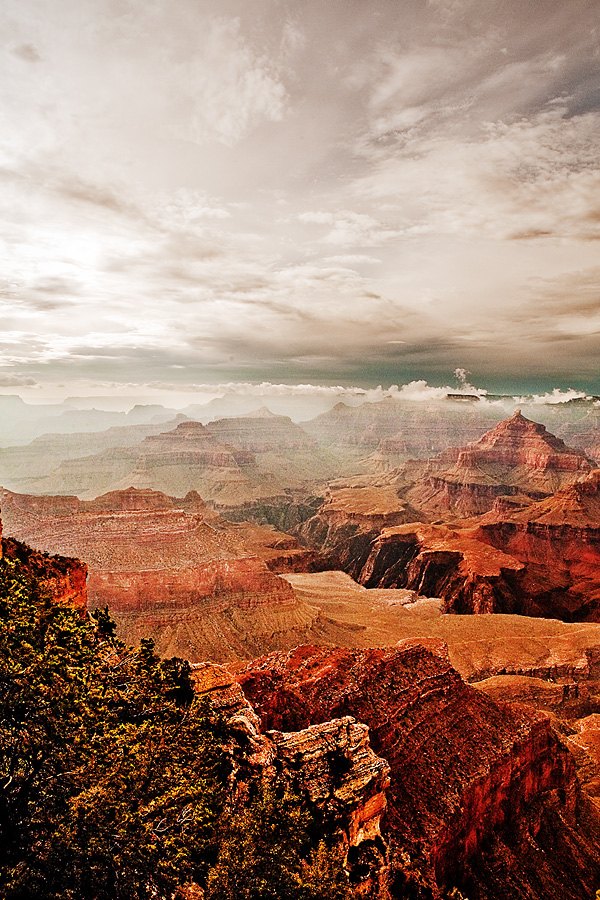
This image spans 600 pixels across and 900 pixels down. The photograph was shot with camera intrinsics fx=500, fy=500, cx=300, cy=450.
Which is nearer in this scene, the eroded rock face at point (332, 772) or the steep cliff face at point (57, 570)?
the eroded rock face at point (332, 772)

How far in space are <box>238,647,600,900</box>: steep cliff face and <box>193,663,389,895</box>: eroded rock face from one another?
2958 millimetres

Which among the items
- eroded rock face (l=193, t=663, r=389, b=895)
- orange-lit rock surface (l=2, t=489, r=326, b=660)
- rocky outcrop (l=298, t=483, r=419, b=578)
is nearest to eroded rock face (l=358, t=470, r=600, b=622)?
rocky outcrop (l=298, t=483, r=419, b=578)

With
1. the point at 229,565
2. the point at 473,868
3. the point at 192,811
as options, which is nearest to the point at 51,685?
the point at 192,811

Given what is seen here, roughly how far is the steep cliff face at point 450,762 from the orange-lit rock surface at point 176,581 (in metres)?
36.9

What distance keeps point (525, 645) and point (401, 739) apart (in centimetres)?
5358

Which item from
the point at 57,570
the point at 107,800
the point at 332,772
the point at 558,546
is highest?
the point at 107,800

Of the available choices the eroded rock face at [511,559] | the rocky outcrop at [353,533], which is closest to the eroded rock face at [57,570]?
the eroded rock face at [511,559]

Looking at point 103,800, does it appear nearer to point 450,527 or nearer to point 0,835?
point 0,835

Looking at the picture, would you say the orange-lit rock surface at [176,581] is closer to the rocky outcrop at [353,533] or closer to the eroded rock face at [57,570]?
the eroded rock face at [57,570]

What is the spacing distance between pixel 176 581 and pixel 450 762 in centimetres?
5537

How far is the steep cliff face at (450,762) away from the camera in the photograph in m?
28.0

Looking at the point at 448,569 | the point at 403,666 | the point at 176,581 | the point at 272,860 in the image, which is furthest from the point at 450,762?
the point at 448,569

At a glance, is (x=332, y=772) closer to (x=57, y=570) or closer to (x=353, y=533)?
(x=57, y=570)

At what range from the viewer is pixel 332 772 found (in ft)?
74.5
